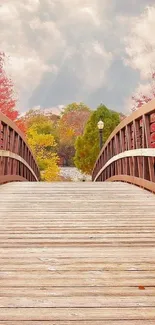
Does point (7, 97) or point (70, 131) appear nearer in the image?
point (7, 97)

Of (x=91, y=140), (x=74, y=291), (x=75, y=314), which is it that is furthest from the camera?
(x=91, y=140)

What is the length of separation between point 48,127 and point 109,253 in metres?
43.2

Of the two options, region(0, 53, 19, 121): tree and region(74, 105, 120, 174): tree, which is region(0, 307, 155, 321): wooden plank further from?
region(74, 105, 120, 174): tree

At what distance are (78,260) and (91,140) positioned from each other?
29885 millimetres

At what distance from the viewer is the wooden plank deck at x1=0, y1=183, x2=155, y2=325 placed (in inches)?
97.4

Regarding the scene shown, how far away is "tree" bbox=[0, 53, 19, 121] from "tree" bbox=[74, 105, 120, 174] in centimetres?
696

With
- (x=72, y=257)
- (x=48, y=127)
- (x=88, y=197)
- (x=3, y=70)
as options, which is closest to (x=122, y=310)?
(x=72, y=257)

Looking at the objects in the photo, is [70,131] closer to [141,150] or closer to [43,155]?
[43,155]

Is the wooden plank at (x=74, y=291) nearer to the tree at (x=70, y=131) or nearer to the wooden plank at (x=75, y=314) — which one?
the wooden plank at (x=75, y=314)

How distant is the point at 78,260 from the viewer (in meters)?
3.40

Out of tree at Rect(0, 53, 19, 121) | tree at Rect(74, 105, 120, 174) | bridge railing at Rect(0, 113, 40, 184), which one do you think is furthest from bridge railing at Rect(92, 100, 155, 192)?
tree at Rect(74, 105, 120, 174)

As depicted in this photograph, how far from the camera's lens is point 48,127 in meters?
46.5

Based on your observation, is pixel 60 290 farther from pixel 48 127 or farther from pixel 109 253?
pixel 48 127

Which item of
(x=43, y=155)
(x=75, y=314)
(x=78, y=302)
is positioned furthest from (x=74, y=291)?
(x=43, y=155)
